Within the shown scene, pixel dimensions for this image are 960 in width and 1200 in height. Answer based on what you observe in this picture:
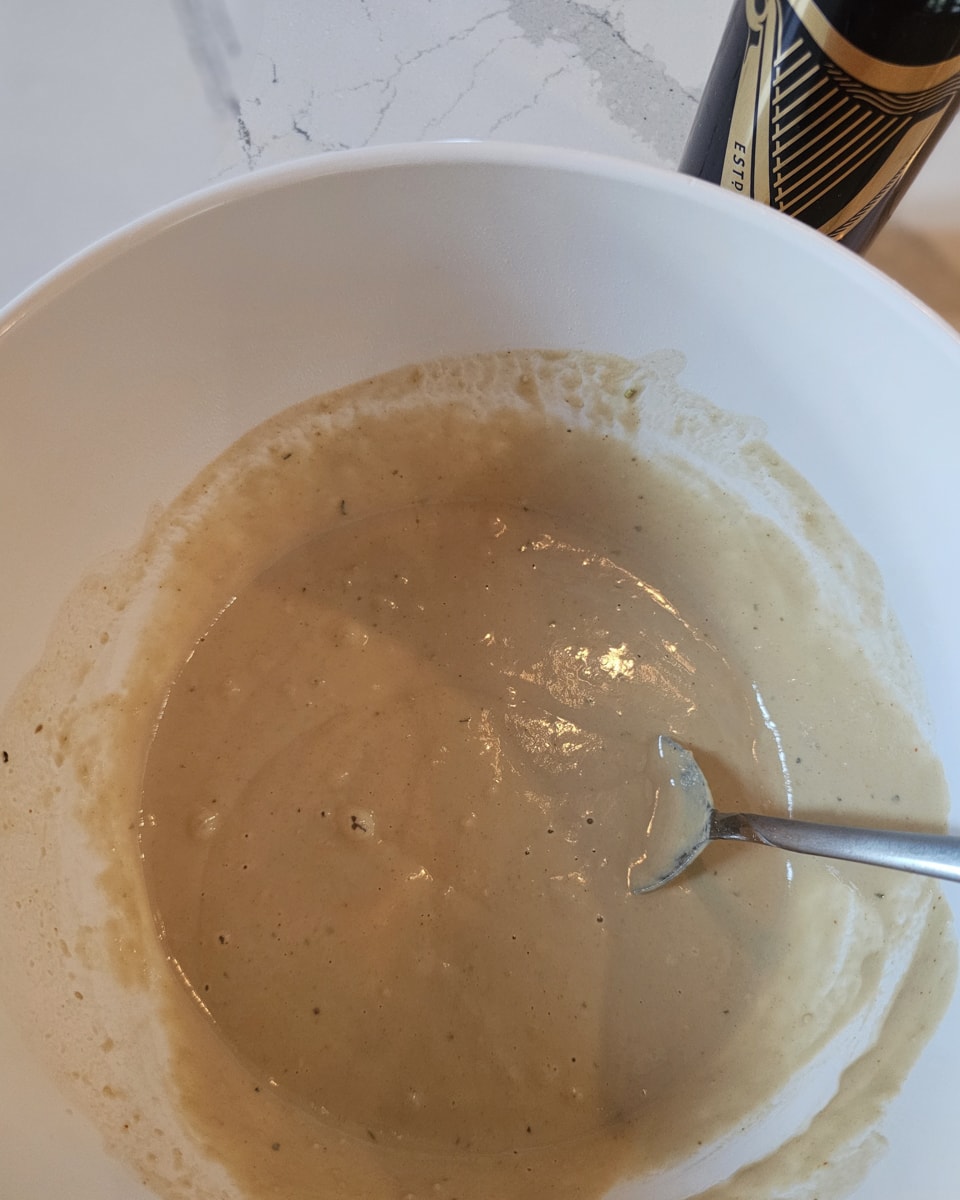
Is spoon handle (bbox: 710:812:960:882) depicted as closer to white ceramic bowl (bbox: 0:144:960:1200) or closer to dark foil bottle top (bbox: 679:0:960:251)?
white ceramic bowl (bbox: 0:144:960:1200)

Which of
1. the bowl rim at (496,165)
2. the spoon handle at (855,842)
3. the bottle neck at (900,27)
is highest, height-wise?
the bowl rim at (496,165)

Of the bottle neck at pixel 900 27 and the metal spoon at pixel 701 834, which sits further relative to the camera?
the metal spoon at pixel 701 834

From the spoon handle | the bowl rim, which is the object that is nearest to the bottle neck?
the bowl rim

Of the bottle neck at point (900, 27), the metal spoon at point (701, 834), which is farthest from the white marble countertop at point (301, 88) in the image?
the metal spoon at point (701, 834)

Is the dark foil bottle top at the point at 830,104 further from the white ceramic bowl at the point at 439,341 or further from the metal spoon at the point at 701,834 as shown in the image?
the metal spoon at the point at 701,834

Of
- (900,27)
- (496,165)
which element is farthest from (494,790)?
(900,27)

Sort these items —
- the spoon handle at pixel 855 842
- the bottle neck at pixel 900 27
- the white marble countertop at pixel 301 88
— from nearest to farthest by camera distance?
the bottle neck at pixel 900 27
the spoon handle at pixel 855 842
the white marble countertop at pixel 301 88

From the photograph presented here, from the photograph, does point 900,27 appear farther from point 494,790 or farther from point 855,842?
point 494,790
